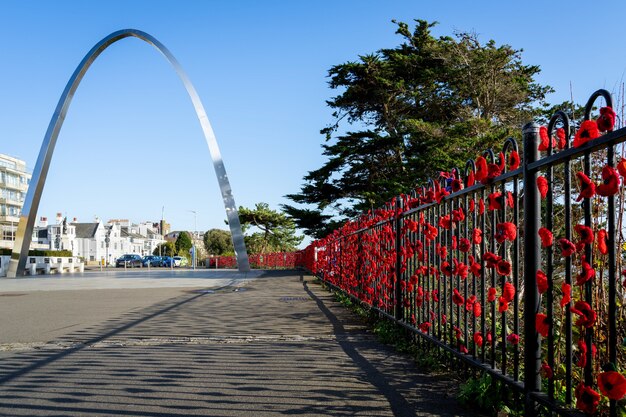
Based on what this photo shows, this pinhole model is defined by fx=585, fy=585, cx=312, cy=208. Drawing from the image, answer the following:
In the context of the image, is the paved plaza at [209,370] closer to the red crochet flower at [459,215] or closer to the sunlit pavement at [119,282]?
the red crochet flower at [459,215]

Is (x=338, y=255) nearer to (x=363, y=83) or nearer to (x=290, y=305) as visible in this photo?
(x=290, y=305)

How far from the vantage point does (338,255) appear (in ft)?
42.6

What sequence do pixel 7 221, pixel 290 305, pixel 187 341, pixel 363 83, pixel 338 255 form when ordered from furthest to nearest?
1. pixel 7 221
2. pixel 363 83
3. pixel 338 255
4. pixel 290 305
5. pixel 187 341

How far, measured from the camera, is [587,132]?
2.48 m

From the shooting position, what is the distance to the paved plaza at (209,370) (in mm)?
3586

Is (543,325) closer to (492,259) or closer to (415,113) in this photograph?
(492,259)

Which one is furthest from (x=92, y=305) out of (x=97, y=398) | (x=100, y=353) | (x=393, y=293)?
(x=97, y=398)

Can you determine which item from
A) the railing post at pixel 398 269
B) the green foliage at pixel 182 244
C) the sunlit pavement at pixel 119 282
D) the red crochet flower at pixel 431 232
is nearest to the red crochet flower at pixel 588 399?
the red crochet flower at pixel 431 232

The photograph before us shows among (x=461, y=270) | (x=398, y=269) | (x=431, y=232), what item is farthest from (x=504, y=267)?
(x=398, y=269)

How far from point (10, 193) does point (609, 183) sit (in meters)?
106

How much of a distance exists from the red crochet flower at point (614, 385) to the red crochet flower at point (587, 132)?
3.13 feet

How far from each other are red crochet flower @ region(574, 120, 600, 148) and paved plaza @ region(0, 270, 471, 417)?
173cm

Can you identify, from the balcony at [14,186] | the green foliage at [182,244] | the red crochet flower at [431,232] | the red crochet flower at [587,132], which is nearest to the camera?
the red crochet flower at [587,132]

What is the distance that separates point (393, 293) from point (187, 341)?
2.30 m
